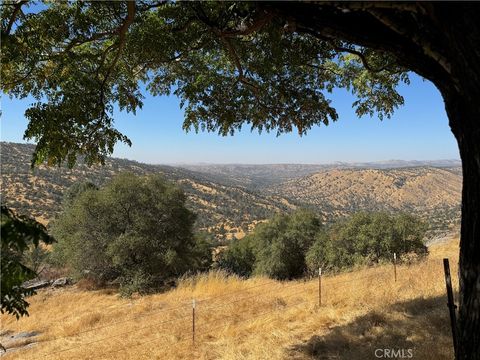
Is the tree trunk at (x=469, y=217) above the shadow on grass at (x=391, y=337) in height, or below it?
above

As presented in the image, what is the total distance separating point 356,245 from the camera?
22.8 metres

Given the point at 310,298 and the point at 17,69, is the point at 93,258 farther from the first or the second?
the point at 17,69

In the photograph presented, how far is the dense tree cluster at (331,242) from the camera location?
21547 millimetres

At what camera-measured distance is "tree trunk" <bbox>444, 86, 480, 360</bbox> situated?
8.10 ft

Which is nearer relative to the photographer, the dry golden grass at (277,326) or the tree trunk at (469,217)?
the tree trunk at (469,217)

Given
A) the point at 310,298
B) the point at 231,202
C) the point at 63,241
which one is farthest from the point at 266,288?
the point at 231,202

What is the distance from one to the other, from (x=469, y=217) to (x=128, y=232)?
63.9 ft

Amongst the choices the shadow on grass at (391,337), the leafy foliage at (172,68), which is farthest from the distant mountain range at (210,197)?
the shadow on grass at (391,337)

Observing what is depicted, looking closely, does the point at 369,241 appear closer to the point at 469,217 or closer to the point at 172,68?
the point at 172,68

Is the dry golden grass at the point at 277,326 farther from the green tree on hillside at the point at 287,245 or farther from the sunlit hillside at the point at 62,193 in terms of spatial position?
the sunlit hillside at the point at 62,193

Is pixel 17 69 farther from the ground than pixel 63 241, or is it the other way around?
pixel 17 69

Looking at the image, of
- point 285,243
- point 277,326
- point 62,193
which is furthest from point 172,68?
point 62,193

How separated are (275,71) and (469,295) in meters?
5.10

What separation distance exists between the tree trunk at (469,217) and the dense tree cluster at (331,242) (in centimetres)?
1823
